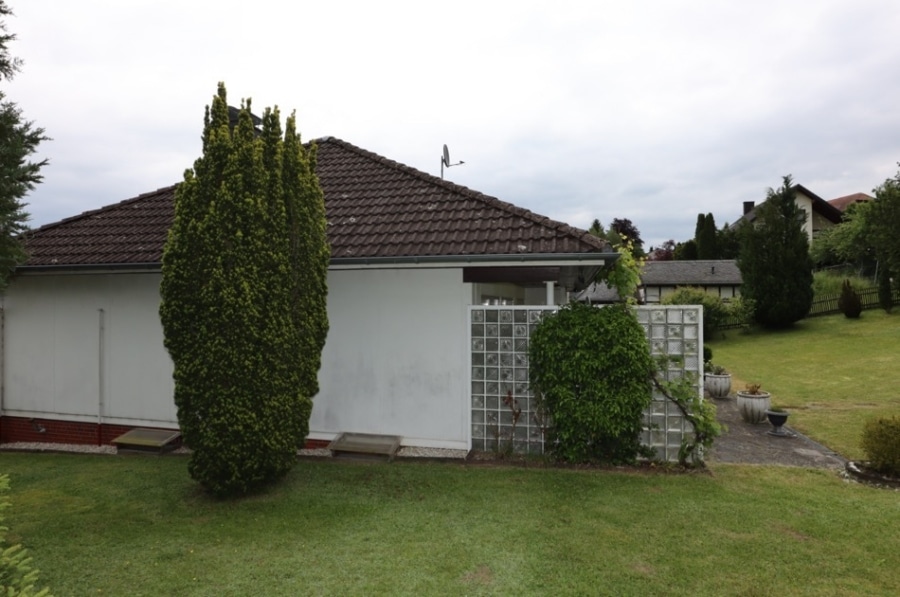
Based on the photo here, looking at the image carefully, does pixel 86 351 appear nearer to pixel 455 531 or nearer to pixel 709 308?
pixel 455 531

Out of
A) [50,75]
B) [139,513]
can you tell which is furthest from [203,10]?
[139,513]

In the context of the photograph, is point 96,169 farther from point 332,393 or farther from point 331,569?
point 331,569

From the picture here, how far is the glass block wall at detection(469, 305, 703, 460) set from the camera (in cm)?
678

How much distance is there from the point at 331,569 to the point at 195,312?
9.91 feet

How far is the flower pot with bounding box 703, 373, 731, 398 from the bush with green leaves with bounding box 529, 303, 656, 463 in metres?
8.21

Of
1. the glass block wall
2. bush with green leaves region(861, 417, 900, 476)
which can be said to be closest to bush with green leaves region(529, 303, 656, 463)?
the glass block wall

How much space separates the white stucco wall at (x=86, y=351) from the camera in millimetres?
8297

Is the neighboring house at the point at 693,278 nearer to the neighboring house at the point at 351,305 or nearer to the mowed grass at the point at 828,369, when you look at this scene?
the mowed grass at the point at 828,369

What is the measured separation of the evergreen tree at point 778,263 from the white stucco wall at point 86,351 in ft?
89.7

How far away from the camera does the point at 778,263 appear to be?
25281mm

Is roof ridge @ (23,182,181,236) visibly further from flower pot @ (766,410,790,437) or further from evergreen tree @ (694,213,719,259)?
evergreen tree @ (694,213,719,259)

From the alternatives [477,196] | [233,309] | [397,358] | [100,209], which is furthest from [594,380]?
[100,209]

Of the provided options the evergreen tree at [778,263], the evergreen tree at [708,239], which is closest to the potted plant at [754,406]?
the evergreen tree at [778,263]

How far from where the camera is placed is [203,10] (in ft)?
24.9
